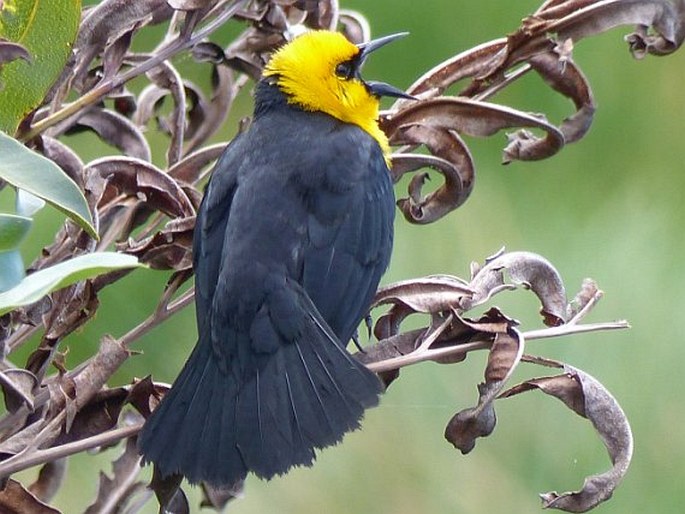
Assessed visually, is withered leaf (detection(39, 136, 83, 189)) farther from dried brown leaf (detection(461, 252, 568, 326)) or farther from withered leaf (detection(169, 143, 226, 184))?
dried brown leaf (detection(461, 252, 568, 326))

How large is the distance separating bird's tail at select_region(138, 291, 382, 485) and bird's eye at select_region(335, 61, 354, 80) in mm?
519

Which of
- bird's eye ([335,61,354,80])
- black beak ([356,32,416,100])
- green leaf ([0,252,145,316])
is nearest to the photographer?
green leaf ([0,252,145,316])

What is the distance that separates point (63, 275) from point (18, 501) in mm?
368

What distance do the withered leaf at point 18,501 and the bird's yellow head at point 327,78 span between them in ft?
2.78

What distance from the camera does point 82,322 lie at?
3.57ft

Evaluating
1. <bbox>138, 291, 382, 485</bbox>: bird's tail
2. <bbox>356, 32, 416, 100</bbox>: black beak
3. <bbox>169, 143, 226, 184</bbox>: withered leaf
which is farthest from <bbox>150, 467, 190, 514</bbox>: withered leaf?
<bbox>356, 32, 416, 100</bbox>: black beak

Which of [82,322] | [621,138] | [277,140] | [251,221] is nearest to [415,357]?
[82,322]

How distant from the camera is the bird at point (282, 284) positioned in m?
1.16

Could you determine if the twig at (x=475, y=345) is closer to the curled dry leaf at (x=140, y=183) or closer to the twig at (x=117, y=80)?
the curled dry leaf at (x=140, y=183)

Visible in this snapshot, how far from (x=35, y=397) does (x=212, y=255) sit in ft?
1.16

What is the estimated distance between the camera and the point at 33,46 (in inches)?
41.5

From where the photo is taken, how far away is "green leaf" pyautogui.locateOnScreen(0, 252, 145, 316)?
0.72 m

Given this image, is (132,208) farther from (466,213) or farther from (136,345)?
(466,213)

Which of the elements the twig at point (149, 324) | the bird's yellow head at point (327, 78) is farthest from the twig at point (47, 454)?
the bird's yellow head at point (327, 78)
